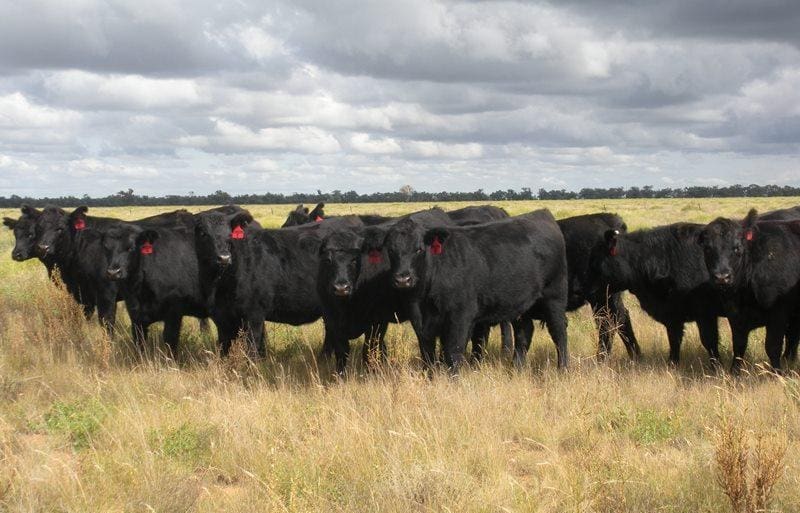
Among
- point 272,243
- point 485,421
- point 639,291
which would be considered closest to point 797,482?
point 485,421

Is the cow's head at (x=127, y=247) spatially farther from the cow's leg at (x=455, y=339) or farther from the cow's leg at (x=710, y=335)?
the cow's leg at (x=710, y=335)

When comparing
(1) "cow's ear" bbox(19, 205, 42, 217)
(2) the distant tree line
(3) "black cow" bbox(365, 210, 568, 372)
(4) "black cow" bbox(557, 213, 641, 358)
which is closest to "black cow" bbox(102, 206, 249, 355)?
(3) "black cow" bbox(365, 210, 568, 372)

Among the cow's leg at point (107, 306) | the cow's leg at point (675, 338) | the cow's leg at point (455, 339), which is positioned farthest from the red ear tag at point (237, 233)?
the cow's leg at point (675, 338)

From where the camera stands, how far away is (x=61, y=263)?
39.6 feet

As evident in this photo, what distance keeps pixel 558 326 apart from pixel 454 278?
6.19 feet

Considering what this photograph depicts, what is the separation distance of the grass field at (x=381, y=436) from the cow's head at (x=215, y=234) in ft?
4.21

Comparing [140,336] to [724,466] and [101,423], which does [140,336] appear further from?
[724,466]

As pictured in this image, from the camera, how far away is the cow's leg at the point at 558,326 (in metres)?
9.30

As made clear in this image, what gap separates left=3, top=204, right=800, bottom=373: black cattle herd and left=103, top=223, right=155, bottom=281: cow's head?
0.06ft

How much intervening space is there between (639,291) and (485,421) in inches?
169

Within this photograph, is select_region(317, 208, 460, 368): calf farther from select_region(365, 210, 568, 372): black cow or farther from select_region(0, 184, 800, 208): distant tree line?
select_region(0, 184, 800, 208): distant tree line

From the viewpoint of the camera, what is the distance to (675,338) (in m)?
9.23

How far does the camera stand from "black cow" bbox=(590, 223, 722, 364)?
900 cm

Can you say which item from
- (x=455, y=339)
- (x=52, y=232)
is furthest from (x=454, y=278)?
(x=52, y=232)
